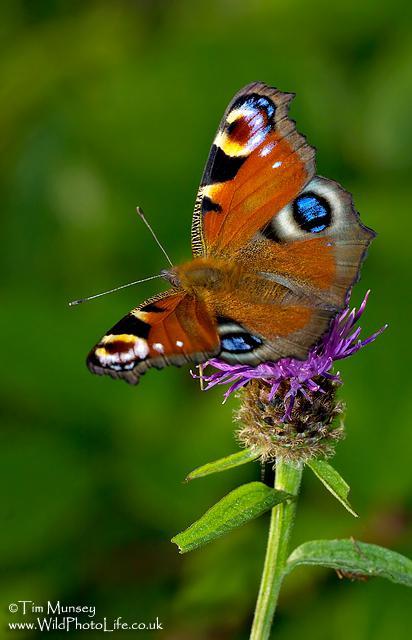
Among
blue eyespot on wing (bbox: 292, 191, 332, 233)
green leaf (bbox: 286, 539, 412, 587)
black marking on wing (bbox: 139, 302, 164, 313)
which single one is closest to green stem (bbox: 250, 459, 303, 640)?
green leaf (bbox: 286, 539, 412, 587)

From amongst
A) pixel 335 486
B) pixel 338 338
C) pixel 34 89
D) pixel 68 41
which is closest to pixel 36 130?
pixel 34 89

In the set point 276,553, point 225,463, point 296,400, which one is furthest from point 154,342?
point 276,553

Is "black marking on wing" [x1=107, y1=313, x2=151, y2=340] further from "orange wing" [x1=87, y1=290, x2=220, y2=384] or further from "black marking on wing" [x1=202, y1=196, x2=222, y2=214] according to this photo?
"black marking on wing" [x1=202, y1=196, x2=222, y2=214]

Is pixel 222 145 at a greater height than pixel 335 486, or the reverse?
pixel 222 145

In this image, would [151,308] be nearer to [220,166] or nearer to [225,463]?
[225,463]

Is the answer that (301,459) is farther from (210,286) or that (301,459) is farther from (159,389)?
(159,389)

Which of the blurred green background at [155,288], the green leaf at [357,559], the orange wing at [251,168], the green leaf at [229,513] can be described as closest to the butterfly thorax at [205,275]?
the orange wing at [251,168]
